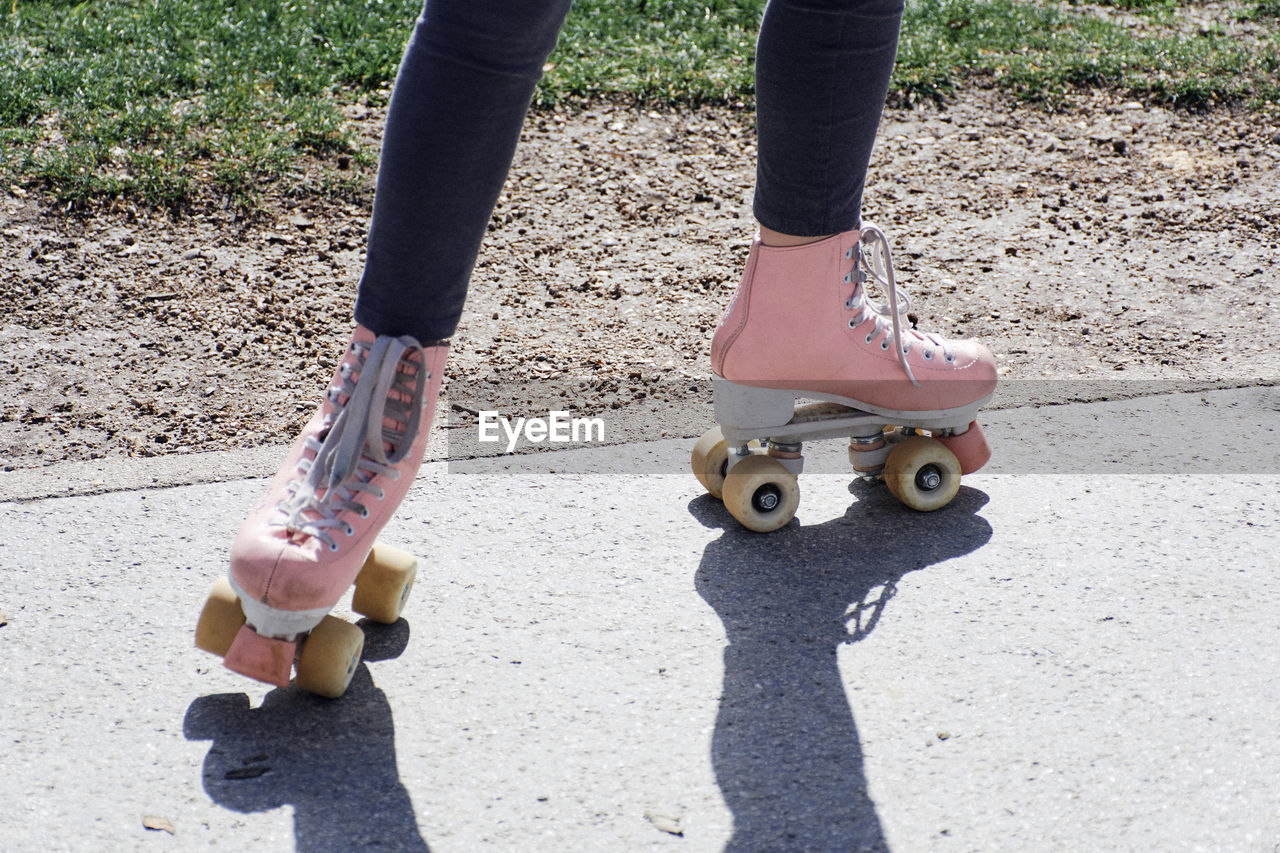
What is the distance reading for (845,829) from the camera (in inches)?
66.6

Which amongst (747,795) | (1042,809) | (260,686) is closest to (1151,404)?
(1042,809)

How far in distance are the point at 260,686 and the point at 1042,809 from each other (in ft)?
3.74

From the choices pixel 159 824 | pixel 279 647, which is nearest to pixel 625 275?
pixel 279 647

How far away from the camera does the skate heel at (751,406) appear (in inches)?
91.0

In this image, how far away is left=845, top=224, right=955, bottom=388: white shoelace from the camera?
2.32m

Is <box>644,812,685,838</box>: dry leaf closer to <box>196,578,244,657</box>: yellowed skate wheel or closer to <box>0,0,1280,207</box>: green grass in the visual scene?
<box>196,578,244,657</box>: yellowed skate wheel

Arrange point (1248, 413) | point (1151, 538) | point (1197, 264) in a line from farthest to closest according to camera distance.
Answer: point (1197, 264) < point (1248, 413) < point (1151, 538)

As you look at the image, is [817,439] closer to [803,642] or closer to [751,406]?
[751,406]

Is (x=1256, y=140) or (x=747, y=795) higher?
(x=1256, y=140)

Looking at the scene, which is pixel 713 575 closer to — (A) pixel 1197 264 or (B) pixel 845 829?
(B) pixel 845 829

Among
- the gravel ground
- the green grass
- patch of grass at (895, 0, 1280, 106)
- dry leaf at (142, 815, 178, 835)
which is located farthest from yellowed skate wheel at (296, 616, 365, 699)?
patch of grass at (895, 0, 1280, 106)

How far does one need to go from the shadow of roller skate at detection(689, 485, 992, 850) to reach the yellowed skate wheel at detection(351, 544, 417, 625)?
50 centimetres

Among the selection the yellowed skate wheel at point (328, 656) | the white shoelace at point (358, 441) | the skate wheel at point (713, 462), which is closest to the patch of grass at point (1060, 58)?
the skate wheel at point (713, 462)

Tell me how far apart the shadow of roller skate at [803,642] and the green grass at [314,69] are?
2079 millimetres
